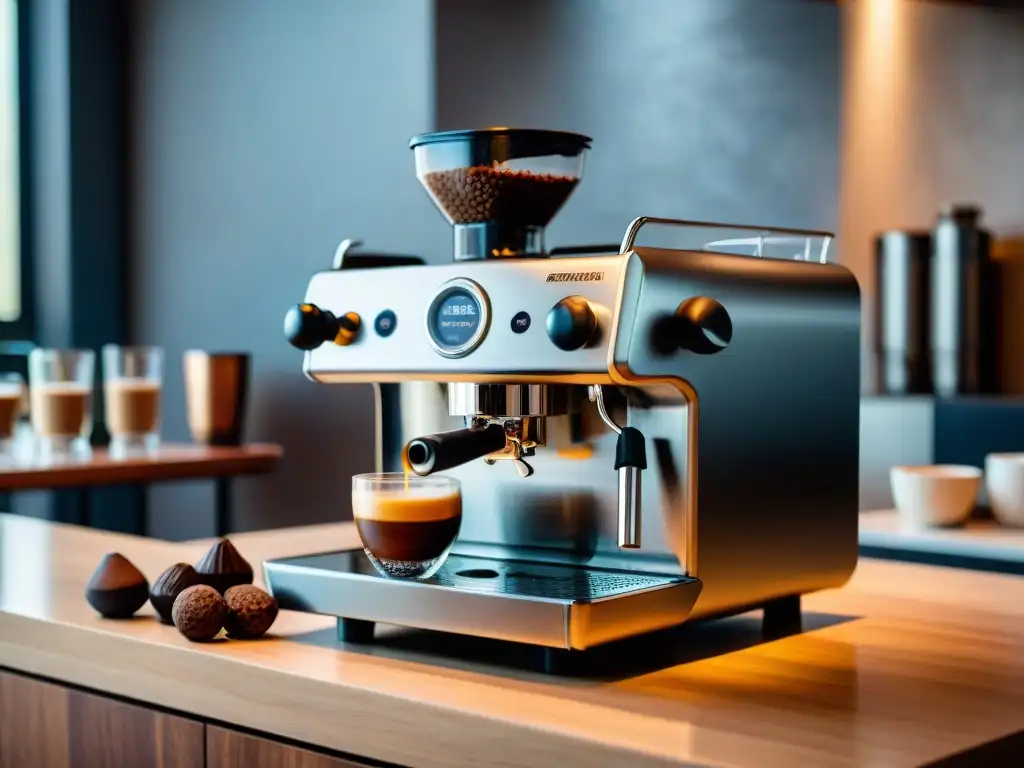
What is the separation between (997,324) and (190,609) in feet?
8.16

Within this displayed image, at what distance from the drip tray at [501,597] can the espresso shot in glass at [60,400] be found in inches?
91.7

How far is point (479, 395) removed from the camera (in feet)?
3.57

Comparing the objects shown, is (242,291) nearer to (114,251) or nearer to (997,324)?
(114,251)

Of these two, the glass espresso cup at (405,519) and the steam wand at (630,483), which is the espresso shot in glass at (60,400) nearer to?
the glass espresso cup at (405,519)

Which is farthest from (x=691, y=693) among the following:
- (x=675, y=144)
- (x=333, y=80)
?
(x=333, y=80)

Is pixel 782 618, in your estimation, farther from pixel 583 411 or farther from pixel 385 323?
pixel 385 323

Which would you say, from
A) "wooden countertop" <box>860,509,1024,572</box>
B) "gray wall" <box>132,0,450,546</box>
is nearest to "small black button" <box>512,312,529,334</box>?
"wooden countertop" <box>860,509,1024,572</box>

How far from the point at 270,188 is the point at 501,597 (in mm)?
3159

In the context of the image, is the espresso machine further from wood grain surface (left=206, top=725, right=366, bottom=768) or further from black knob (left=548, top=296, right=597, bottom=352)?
wood grain surface (left=206, top=725, right=366, bottom=768)

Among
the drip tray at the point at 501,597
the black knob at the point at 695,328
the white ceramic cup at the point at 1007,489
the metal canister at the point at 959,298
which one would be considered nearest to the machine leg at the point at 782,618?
the drip tray at the point at 501,597

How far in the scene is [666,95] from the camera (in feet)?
10.9

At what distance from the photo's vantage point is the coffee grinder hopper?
1.15 m

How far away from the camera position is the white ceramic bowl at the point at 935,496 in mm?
2158

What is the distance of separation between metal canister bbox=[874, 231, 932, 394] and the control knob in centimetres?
211
